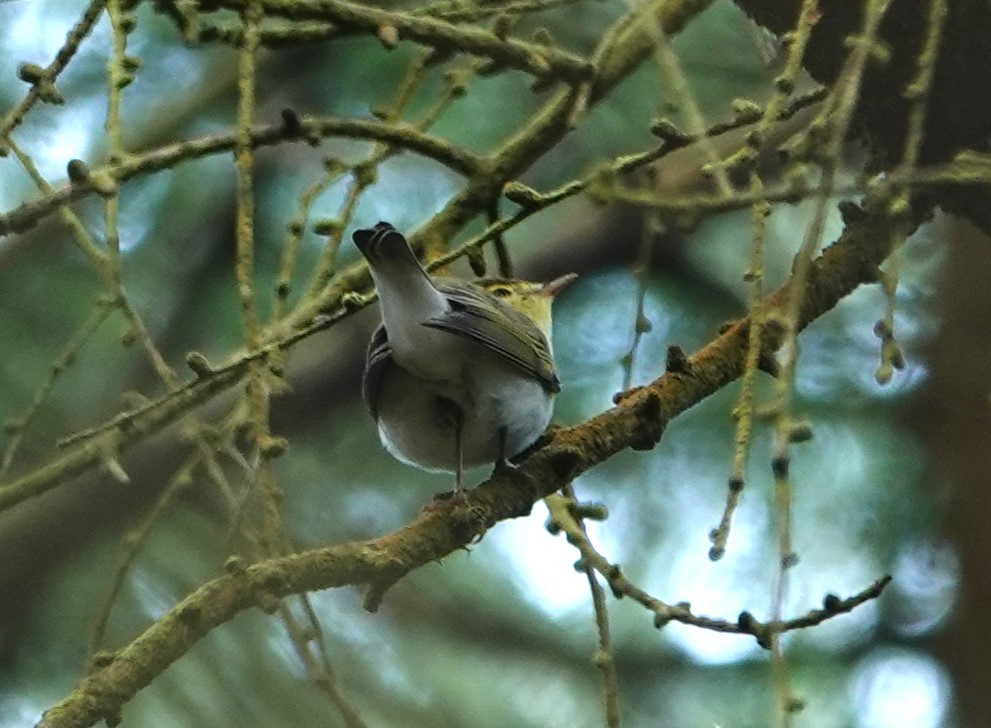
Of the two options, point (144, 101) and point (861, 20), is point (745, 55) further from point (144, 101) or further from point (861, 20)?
point (144, 101)

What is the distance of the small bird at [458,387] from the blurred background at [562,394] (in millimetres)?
276

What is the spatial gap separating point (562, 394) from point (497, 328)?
72cm

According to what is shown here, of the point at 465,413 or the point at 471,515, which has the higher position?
the point at 465,413

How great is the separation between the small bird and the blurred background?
28 centimetres

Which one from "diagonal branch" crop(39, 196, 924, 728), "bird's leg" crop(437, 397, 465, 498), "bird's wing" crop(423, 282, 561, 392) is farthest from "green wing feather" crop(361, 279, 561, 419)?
"diagonal branch" crop(39, 196, 924, 728)

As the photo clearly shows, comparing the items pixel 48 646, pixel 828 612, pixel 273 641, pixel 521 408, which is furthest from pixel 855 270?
pixel 48 646

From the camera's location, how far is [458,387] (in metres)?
2.18

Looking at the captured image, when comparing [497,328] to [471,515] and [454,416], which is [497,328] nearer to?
[454,416]

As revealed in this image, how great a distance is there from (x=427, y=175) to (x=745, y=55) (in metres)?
0.67

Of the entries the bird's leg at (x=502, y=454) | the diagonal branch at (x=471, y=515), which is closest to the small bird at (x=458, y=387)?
the bird's leg at (x=502, y=454)

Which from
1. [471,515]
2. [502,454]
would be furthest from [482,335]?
[471,515]

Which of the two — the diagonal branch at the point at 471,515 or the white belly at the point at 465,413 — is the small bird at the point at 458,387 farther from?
the diagonal branch at the point at 471,515

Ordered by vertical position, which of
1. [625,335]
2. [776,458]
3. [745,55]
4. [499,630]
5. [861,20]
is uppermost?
[745,55]

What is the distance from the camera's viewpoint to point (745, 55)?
272 centimetres
